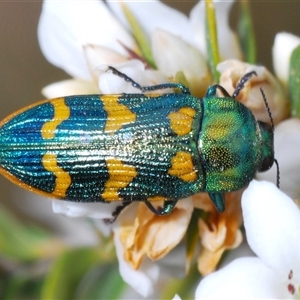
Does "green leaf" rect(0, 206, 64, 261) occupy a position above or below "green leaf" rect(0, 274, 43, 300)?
above

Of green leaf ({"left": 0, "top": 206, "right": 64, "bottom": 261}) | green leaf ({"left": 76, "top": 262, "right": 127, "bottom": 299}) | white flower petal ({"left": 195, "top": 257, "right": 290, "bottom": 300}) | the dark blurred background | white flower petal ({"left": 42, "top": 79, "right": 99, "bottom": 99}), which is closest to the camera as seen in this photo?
white flower petal ({"left": 195, "top": 257, "right": 290, "bottom": 300})

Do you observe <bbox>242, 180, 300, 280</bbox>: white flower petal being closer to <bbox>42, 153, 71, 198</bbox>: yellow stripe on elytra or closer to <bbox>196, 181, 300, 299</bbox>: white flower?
<bbox>196, 181, 300, 299</bbox>: white flower

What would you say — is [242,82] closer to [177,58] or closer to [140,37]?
[177,58]

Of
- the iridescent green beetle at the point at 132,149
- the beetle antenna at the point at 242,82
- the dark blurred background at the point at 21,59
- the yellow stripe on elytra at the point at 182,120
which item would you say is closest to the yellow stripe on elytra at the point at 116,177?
the iridescent green beetle at the point at 132,149

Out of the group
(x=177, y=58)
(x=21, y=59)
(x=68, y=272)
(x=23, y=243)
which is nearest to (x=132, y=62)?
(x=177, y=58)

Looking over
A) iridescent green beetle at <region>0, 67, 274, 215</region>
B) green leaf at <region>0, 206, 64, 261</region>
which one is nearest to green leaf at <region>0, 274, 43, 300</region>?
green leaf at <region>0, 206, 64, 261</region>

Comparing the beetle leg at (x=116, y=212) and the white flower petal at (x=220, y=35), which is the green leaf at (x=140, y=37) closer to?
the white flower petal at (x=220, y=35)
